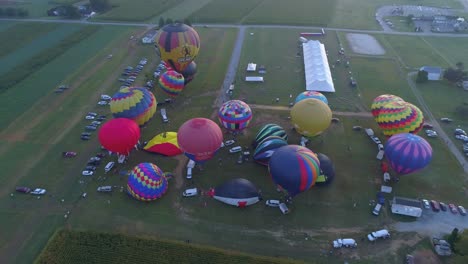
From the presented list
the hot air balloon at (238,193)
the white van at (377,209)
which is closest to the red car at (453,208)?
the white van at (377,209)

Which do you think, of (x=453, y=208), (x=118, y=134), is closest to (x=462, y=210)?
(x=453, y=208)

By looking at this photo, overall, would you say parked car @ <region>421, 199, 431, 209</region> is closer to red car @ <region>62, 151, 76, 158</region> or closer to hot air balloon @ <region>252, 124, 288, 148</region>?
hot air balloon @ <region>252, 124, 288, 148</region>

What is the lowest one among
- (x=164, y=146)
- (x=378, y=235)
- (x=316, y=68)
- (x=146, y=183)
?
(x=378, y=235)

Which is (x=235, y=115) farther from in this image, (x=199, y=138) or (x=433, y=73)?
(x=433, y=73)

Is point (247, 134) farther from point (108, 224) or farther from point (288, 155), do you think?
point (108, 224)

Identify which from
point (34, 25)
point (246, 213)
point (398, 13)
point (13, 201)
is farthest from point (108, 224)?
point (398, 13)

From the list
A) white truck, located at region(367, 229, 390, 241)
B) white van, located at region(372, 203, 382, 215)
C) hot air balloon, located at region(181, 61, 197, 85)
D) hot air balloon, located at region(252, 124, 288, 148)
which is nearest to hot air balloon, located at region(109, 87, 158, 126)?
hot air balloon, located at region(181, 61, 197, 85)
